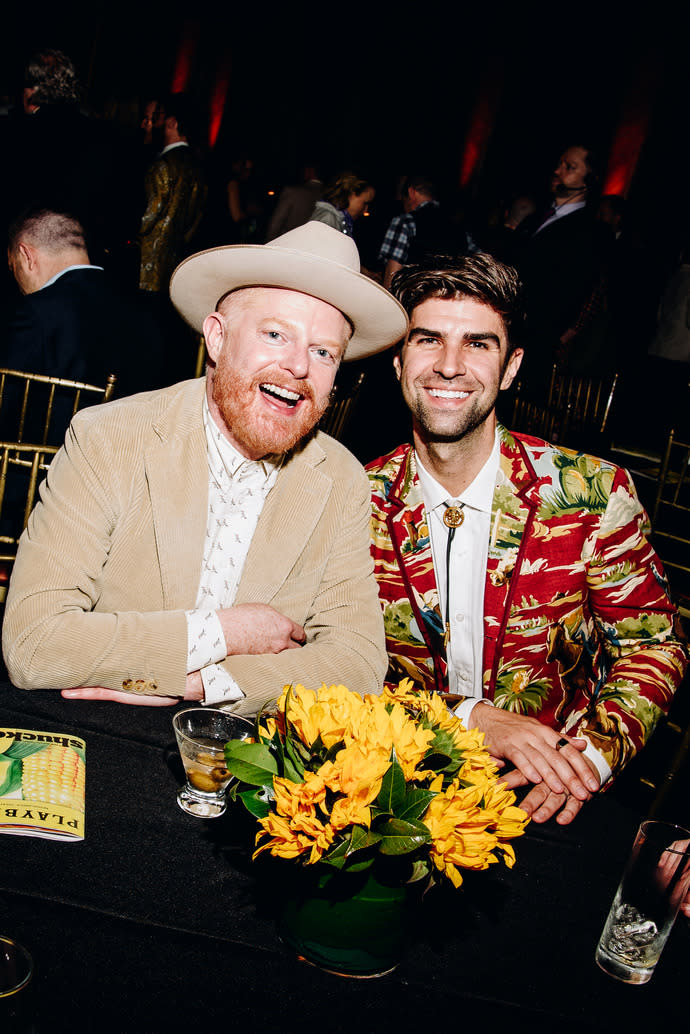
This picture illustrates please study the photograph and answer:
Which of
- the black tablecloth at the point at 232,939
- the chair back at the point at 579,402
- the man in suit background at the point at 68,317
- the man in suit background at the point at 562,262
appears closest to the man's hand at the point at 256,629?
the black tablecloth at the point at 232,939

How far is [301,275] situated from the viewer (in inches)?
67.7

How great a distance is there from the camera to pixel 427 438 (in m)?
2.02

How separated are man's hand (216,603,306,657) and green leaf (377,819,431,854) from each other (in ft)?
2.45

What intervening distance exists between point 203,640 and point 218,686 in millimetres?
91

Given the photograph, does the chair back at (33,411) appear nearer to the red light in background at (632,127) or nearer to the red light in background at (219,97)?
the red light in background at (632,127)

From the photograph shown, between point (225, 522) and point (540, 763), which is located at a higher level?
point (225, 522)

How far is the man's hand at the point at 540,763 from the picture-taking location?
1.41 m

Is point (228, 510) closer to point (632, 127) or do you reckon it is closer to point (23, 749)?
point (23, 749)

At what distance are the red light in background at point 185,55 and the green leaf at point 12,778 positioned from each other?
45.5ft

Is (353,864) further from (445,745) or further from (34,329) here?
(34,329)

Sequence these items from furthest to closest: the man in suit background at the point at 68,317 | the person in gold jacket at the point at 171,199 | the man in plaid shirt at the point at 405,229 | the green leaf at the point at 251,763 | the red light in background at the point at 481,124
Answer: the red light in background at the point at 481,124
the man in plaid shirt at the point at 405,229
the person in gold jacket at the point at 171,199
the man in suit background at the point at 68,317
the green leaf at the point at 251,763

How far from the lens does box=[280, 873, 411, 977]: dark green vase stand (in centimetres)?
89

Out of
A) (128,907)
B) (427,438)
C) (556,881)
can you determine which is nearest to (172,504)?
(427,438)

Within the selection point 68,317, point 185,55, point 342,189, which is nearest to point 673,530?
point 68,317
